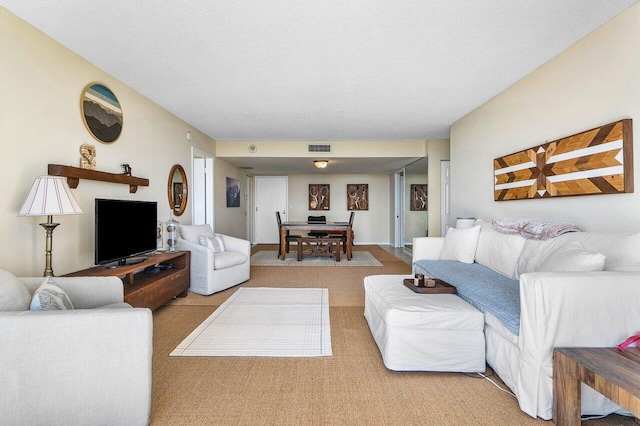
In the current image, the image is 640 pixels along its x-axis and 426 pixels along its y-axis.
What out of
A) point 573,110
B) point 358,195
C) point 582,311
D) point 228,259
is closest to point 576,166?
point 573,110

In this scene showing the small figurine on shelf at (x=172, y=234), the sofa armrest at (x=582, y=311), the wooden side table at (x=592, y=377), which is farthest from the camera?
the small figurine on shelf at (x=172, y=234)

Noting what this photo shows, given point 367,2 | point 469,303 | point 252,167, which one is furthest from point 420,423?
point 252,167

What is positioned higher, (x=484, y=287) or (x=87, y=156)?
(x=87, y=156)

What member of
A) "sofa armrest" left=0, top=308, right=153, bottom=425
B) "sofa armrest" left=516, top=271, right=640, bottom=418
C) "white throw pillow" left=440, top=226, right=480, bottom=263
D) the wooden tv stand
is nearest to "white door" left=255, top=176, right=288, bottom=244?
the wooden tv stand

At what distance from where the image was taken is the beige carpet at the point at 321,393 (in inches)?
62.1

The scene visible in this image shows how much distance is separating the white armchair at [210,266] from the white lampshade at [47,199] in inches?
68.7

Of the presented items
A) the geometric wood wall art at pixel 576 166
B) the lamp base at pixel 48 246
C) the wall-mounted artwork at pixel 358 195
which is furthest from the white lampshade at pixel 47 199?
the wall-mounted artwork at pixel 358 195

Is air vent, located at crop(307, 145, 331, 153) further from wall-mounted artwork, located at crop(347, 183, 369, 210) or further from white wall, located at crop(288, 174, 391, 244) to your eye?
wall-mounted artwork, located at crop(347, 183, 369, 210)

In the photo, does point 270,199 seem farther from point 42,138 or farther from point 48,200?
point 48,200

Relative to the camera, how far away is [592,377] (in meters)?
1.30

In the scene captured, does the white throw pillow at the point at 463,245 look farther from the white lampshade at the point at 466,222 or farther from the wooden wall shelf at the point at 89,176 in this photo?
the wooden wall shelf at the point at 89,176

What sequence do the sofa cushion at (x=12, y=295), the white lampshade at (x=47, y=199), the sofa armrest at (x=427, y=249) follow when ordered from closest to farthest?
the sofa cushion at (x=12, y=295) < the white lampshade at (x=47, y=199) < the sofa armrest at (x=427, y=249)

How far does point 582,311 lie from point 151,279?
10.9ft

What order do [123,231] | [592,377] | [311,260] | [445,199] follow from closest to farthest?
[592,377], [123,231], [445,199], [311,260]
